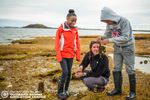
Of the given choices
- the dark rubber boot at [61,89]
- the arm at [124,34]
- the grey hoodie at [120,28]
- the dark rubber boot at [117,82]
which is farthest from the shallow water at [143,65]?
the arm at [124,34]

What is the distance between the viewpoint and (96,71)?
7699 mm

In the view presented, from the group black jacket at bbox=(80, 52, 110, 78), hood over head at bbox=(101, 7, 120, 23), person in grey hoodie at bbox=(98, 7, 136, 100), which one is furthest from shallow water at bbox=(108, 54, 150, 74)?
hood over head at bbox=(101, 7, 120, 23)

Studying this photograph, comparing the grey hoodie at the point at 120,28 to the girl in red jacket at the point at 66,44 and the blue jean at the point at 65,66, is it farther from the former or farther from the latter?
the blue jean at the point at 65,66

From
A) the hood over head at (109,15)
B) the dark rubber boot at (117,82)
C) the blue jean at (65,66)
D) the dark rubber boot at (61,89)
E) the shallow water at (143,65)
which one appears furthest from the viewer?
→ the shallow water at (143,65)

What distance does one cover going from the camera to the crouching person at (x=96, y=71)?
297 inches

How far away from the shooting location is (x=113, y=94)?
7641 mm

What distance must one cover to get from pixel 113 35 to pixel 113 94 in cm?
204

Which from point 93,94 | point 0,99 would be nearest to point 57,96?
point 93,94

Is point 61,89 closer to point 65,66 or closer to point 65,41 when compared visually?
point 65,66

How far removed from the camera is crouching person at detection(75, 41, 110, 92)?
7.55 m

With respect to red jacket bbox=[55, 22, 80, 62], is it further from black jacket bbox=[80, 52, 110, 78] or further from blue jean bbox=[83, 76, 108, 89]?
blue jean bbox=[83, 76, 108, 89]

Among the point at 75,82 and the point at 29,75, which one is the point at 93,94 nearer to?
the point at 75,82

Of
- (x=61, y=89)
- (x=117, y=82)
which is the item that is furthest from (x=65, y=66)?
(x=117, y=82)

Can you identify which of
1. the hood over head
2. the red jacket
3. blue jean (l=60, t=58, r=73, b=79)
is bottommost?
blue jean (l=60, t=58, r=73, b=79)
